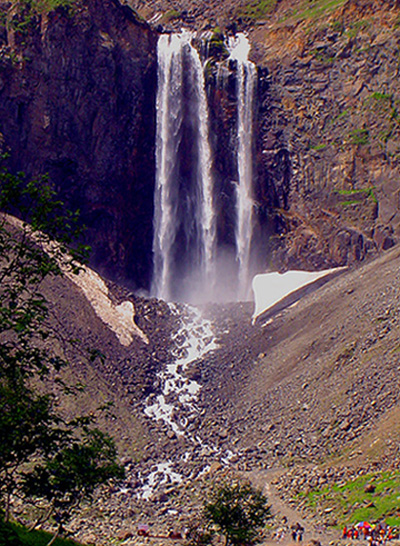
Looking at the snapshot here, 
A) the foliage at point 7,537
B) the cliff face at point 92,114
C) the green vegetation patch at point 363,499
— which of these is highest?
the cliff face at point 92,114

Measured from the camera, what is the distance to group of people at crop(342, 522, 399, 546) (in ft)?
60.3

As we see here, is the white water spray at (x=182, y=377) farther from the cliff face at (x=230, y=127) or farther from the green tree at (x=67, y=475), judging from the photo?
the green tree at (x=67, y=475)

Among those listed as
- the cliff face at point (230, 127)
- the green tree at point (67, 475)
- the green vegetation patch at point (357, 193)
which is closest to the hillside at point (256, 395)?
the green vegetation patch at point (357, 193)

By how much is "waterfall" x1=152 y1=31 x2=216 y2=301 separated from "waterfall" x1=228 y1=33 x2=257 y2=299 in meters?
2.54

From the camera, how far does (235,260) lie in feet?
189

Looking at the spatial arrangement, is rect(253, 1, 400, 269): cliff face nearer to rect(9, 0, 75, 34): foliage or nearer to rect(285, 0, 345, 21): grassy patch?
rect(285, 0, 345, 21): grassy patch

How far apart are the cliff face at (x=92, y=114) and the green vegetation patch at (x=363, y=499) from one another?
3416 centimetres

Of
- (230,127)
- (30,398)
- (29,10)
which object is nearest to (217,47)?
(230,127)

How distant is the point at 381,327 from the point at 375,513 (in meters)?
15.1

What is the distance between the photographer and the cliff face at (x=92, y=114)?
50.9m

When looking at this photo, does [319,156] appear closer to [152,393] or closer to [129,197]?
[129,197]

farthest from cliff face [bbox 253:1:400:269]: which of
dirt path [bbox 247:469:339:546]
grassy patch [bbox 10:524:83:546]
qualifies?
grassy patch [bbox 10:524:83:546]

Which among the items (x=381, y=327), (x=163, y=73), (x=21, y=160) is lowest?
(x=381, y=327)

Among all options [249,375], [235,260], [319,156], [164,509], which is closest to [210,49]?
[319,156]
